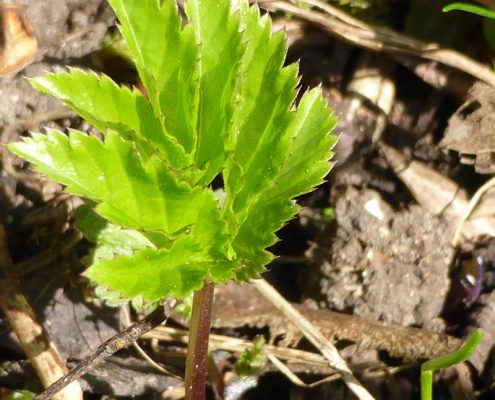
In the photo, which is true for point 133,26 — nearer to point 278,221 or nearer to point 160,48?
point 160,48

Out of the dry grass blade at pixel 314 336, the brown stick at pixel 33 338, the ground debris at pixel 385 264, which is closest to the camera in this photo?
the brown stick at pixel 33 338

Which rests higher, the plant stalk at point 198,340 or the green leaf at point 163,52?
the green leaf at point 163,52

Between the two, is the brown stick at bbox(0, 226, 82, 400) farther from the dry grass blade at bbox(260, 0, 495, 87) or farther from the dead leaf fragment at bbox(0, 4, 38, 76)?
the dry grass blade at bbox(260, 0, 495, 87)

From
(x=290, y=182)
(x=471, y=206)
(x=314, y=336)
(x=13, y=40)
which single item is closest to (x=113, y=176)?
(x=290, y=182)

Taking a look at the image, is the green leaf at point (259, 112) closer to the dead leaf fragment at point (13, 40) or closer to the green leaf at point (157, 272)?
the green leaf at point (157, 272)

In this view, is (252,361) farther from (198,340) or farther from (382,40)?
(382,40)

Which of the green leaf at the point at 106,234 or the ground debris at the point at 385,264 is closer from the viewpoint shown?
the green leaf at the point at 106,234

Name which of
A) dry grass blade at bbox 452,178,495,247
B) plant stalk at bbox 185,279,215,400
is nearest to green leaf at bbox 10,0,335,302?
plant stalk at bbox 185,279,215,400

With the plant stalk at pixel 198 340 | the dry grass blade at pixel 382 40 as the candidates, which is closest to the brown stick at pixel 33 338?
the plant stalk at pixel 198 340

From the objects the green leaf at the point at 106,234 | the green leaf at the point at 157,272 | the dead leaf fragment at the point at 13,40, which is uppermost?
the dead leaf fragment at the point at 13,40
